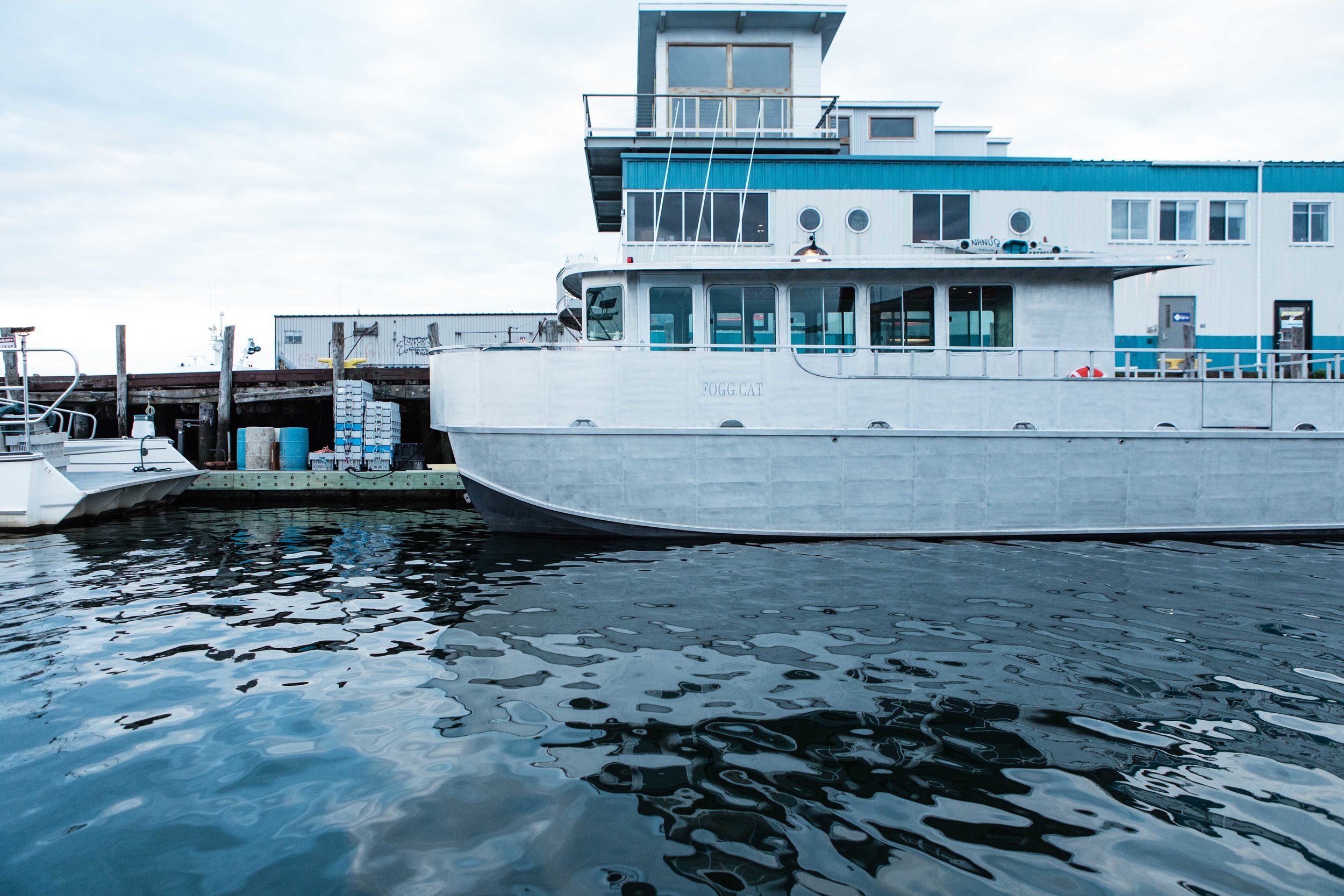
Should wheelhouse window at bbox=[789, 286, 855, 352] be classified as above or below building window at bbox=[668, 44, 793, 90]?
below

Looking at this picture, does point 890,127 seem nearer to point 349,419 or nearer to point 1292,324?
point 1292,324

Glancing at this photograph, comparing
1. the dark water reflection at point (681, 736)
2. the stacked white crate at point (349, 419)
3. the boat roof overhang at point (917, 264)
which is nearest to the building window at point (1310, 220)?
the boat roof overhang at point (917, 264)

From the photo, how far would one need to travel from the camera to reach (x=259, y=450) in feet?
53.0

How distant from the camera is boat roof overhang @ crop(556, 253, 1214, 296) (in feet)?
31.6

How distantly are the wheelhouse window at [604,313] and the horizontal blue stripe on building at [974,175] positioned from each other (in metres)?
3.43

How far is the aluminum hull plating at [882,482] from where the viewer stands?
30.2 ft

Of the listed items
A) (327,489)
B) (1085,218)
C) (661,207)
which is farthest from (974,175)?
(327,489)

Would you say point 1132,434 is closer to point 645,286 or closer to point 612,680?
point 645,286

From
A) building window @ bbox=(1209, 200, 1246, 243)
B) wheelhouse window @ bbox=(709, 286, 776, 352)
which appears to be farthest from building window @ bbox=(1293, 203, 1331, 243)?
wheelhouse window @ bbox=(709, 286, 776, 352)

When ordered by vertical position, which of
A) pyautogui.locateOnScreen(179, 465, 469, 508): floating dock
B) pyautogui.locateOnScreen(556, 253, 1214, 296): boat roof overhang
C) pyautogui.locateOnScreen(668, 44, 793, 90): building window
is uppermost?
pyautogui.locateOnScreen(668, 44, 793, 90): building window

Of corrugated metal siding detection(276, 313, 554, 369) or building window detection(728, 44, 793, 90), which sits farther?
corrugated metal siding detection(276, 313, 554, 369)

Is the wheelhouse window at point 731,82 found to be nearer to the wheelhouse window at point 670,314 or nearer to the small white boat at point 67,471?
the wheelhouse window at point 670,314

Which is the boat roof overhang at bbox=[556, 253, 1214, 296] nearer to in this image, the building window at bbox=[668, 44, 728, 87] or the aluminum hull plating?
the aluminum hull plating

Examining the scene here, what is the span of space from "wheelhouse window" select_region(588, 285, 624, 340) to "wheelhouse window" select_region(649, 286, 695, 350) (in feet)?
1.39
